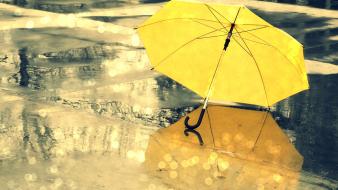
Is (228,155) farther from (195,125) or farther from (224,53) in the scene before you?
(224,53)

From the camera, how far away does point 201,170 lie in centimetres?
505

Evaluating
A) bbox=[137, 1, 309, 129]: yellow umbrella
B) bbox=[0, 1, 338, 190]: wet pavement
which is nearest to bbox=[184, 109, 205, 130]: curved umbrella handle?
bbox=[137, 1, 309, 129]: yellow umbrella

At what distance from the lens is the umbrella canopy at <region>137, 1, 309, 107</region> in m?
5.49

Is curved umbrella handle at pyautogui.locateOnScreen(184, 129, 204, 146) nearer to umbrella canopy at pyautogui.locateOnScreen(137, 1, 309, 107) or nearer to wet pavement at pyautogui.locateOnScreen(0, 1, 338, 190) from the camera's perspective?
wet pavement at pyautogui.locateOnScreen(0, 1, 338, 190)

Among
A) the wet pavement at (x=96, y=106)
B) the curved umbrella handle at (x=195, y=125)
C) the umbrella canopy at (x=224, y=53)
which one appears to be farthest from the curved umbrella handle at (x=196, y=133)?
A: the umbrella canopy at (x=224, y=53)

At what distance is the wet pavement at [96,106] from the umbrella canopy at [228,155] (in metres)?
0.08

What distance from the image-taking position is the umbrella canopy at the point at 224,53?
5494 millimetres

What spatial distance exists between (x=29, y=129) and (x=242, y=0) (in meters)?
8.54

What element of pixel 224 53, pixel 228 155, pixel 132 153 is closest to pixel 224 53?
pixel 224 53

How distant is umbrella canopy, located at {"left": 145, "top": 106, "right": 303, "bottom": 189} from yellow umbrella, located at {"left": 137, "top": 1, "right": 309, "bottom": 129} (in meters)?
0.25

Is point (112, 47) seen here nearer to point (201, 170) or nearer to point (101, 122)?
point (101, 122)

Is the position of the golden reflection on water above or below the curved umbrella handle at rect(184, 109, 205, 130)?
below

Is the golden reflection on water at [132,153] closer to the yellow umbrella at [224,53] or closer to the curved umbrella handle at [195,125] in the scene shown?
the curved umbrella handle at [195,125]

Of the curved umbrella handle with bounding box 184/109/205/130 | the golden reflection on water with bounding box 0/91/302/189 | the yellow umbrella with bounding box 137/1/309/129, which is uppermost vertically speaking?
the yellow umbrella with bounding box 137/1/309/129
